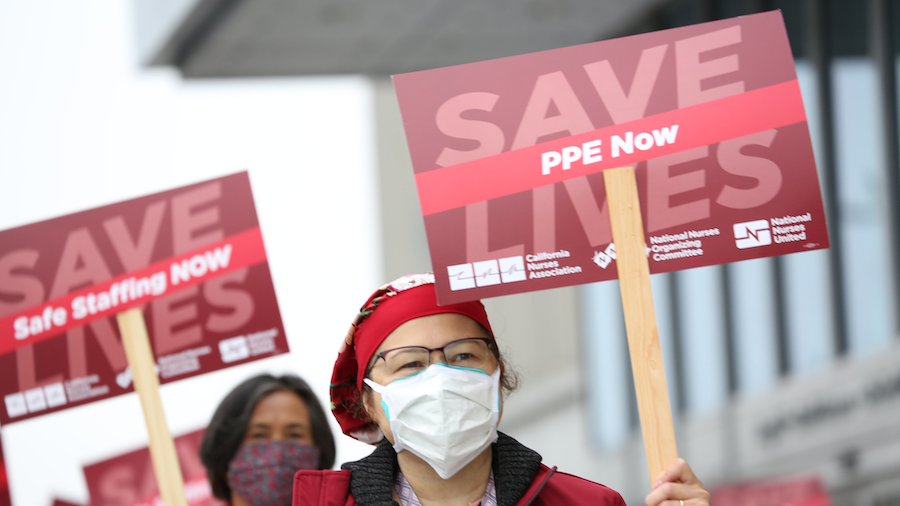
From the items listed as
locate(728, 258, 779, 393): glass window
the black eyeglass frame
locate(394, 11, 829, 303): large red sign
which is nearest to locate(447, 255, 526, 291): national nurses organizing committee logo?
locate(394, 11, 829, 303): large red sign

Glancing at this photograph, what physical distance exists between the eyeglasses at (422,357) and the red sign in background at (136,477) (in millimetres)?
3884

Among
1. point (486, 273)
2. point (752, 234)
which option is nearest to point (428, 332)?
point (486, 273)

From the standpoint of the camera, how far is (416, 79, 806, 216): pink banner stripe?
2.23m

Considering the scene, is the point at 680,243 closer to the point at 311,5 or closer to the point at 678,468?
the point at 678,468

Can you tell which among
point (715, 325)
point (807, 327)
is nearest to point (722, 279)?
point (715, 325)

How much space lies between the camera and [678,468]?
2.00 metres

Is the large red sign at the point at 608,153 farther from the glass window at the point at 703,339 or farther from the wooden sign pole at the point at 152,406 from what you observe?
the glass window at the point at 703,339

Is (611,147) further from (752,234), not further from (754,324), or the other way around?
(754,324)

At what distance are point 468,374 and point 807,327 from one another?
7.98m

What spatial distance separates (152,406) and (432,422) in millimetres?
1188

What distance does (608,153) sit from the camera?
7.44 feet

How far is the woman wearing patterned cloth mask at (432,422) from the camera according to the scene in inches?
85.1

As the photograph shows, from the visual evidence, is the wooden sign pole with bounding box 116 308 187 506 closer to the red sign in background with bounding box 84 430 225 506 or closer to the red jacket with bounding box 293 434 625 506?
the red jacket with bounding box 293 434 625 506

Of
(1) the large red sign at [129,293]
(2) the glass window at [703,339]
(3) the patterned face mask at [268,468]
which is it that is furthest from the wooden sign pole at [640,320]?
(2) the glass window at [703,339]
